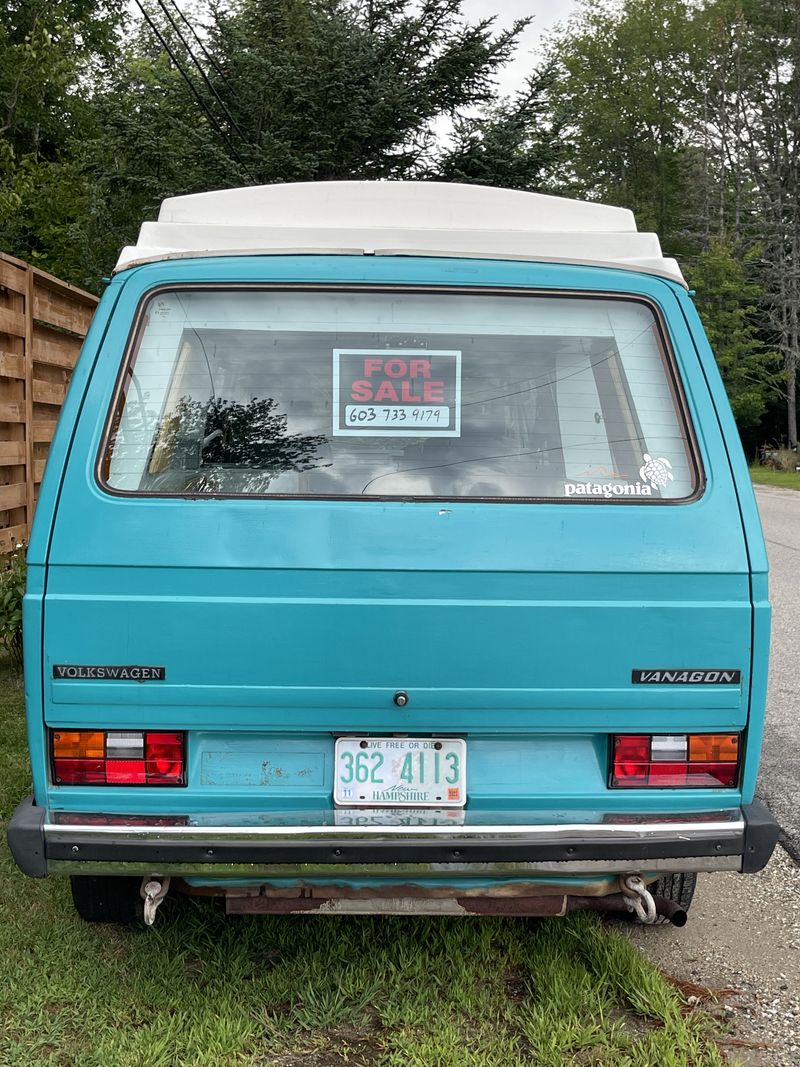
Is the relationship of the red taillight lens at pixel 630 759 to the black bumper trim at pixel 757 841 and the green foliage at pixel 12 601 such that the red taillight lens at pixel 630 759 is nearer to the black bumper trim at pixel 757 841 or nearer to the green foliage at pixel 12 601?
the black bumper trim at pixel 757 841

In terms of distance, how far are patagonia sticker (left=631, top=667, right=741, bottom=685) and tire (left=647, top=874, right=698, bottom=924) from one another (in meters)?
0.96

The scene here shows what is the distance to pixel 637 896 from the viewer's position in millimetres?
2701

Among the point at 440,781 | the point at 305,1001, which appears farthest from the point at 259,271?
the point at 305,1001

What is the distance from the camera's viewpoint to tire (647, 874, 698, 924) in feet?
10.4

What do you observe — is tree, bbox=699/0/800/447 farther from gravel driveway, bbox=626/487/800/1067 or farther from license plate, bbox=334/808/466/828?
license plate, bbox=334/808/466/828

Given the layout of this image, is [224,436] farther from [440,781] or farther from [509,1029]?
[509,1029]

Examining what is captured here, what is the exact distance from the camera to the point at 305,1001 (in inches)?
112

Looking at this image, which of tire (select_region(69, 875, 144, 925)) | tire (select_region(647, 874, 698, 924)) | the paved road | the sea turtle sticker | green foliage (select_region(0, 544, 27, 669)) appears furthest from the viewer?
green foliage (select_region(0, 544, 27, 669))

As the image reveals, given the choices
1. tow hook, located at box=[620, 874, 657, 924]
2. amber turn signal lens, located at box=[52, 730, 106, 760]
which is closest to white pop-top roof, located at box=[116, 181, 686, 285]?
amber turn signal lens, located at box=[52, 730, 106, 760]

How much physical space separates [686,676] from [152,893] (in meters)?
1.51

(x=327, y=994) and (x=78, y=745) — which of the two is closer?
(x=78, y=745)

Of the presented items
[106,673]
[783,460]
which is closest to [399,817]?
[106,673]

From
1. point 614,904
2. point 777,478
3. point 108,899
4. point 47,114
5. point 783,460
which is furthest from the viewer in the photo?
point 783,460

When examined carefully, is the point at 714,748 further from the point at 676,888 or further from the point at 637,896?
the point at 676,888
